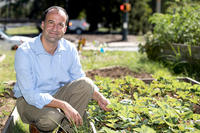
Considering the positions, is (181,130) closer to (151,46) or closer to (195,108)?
(195,108)

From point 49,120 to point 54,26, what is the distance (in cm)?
101

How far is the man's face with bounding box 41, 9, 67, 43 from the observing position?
3.01 m

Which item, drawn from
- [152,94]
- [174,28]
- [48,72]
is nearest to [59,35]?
[48,72]

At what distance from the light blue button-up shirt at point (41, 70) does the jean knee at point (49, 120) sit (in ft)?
0.39

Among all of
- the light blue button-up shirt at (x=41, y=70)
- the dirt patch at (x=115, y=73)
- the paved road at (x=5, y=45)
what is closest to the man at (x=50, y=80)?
the light blue button-up shirt at (x=41, y=70)

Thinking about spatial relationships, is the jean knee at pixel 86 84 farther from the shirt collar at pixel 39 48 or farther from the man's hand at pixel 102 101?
the shirt collar at pixel 39 48

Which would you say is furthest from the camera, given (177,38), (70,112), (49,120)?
(177,38)

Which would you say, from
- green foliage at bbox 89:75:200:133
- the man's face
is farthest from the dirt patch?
the man's face

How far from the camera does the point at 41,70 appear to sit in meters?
3.04

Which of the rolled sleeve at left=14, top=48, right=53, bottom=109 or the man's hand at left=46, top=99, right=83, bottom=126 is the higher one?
the rolled sleeve at left=14, top=48, right=53, bottom=109

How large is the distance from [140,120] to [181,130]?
0.41m

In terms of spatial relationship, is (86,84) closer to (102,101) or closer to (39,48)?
(102,101)

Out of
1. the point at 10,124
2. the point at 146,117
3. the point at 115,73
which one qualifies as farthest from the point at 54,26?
the point at 115,73

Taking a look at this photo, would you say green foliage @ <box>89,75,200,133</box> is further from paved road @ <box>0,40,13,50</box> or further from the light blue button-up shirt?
paved road @ <box>0,40,13,50</box>
